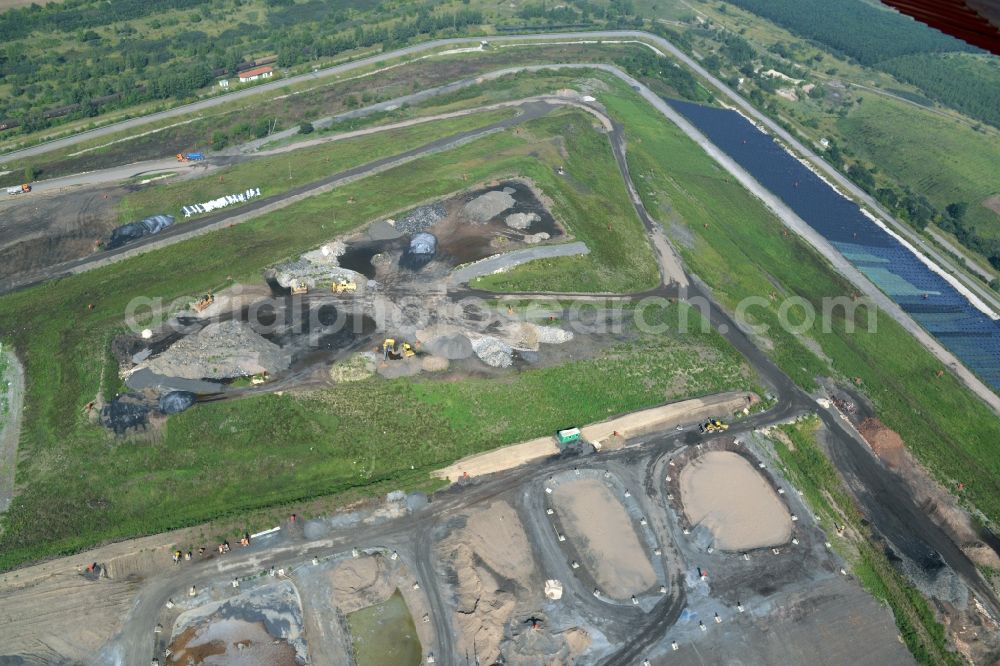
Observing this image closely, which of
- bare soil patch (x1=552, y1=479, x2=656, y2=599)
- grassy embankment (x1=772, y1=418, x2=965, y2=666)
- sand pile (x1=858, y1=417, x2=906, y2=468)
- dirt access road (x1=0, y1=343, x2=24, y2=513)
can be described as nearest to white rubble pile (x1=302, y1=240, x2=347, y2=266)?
dirt access road (x1=0, y1=343, x2=24, y2=513)

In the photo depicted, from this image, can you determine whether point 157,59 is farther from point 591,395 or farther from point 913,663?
point 913,663

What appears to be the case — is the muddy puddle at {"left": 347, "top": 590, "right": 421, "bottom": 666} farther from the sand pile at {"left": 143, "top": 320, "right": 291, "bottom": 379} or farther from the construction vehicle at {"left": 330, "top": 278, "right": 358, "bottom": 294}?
the construction vehicle at {"left": 330, "top": 278, "right": 358, "bottom": 294}

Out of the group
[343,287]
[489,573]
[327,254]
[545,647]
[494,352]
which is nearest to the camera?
[545,647]

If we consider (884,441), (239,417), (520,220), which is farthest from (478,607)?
(520,220)

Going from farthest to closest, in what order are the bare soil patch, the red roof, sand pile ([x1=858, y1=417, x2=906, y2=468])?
the red roof, sand pile ([x1=858, y1=417, x2=906, y2=468]), the bare soil patch

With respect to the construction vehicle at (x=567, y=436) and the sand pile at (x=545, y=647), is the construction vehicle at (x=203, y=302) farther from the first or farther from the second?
the sand pile at (x=545, y=647)

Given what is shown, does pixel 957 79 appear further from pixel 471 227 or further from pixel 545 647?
pixel 545 647
